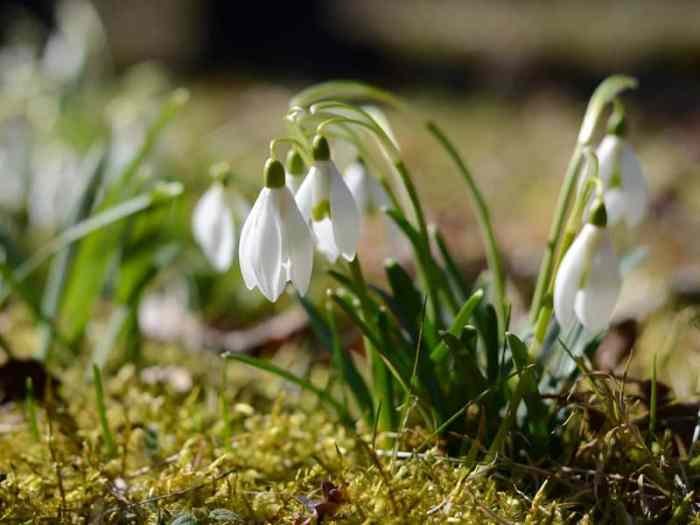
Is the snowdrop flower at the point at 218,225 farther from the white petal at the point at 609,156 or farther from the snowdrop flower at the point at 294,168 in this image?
the white petal at the point at 609,156

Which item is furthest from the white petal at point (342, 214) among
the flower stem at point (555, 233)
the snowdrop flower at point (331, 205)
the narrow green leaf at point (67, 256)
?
the narrow green leaf at point (67, 256)

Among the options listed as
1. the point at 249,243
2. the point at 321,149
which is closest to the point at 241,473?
the point at 249,243

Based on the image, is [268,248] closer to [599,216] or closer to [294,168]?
[294,168]

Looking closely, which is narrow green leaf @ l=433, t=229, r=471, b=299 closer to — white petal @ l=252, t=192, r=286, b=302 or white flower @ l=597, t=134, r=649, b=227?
white flower @ l=597, t=134, r=649, b=227

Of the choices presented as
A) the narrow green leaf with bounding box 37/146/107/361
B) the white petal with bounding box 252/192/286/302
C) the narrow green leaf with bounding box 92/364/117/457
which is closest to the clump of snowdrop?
the white petal with bounding box 252/192/286/302

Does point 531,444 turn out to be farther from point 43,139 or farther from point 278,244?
point 43,139

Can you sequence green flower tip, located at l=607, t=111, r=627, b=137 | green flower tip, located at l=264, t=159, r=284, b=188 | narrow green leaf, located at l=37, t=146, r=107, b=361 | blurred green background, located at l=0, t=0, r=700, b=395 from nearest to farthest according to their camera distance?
green flower tip, located at l=264, t=159, r=284, b=188 < green flower tip, located at l=607, t=111, r=627, b=137 < narrow green leaf, located at l=37, t=146, r=107, b=361 < blurred green background, located at l=0, t=0, r=700, b=395

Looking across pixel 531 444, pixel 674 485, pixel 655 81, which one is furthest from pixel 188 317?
pixel 655 81
